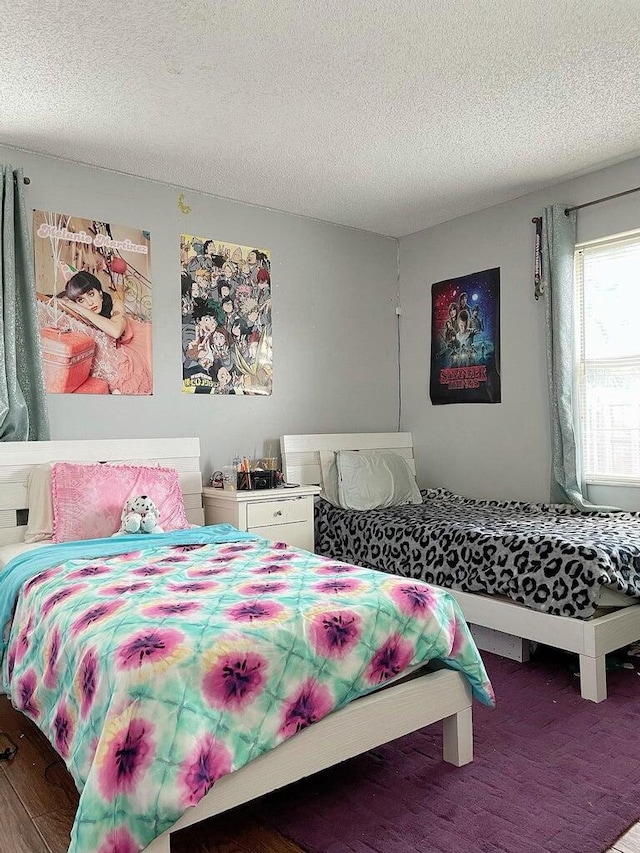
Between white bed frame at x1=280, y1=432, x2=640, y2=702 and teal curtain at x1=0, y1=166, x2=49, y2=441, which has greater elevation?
teal curtain at x1=0, y1=166, x2=49, y2=441

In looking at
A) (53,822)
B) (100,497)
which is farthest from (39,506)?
(53,822)

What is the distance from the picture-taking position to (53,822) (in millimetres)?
1830

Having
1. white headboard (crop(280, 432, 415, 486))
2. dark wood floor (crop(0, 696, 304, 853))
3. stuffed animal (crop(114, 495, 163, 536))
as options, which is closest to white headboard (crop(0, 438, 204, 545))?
stuffed animal (crop(114, 495, 163, 536))

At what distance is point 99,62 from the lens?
2613 mm

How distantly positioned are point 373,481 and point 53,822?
283 centimetres

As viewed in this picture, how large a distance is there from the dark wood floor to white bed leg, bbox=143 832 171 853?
0.96ft

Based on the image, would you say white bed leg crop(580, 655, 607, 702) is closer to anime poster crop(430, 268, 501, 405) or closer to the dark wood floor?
the dark wood floor

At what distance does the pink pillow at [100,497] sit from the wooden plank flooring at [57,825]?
0.98m

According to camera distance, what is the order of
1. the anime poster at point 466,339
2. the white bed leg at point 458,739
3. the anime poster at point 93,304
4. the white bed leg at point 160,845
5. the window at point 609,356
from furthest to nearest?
the anime poster at point 466,339 < the window at point 609,356 < the anime poster at point 93,304 < the white bed leg at point 458,739 < the white bed leg at point 160,845

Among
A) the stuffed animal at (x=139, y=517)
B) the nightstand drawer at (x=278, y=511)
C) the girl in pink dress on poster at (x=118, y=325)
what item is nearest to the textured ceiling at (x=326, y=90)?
the girl in pink dress on poster at (x=118, y=325)

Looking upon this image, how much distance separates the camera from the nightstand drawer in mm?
3668

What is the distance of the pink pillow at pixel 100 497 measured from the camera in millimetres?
2922

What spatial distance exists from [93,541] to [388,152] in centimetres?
245

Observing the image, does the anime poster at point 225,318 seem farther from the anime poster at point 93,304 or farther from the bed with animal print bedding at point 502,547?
the bed with animal print bedding at point 502,547
